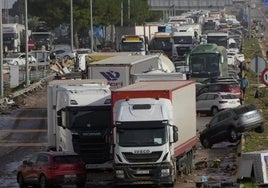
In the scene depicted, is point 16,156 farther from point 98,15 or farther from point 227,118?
point 98,15

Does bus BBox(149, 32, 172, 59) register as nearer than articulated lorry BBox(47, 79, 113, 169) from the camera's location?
No

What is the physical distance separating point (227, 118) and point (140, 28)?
6680 cm

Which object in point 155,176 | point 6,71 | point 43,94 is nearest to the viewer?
point 155,176

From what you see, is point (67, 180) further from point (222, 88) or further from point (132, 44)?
point (132, 44)

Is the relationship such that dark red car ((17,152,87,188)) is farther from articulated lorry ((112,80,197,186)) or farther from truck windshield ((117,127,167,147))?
truck windshield ((117,127,167,147))

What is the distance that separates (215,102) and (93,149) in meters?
22.2

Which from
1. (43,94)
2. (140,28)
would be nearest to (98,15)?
(140,28)

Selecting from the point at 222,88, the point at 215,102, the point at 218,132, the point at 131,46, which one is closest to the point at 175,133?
the point at 218,132

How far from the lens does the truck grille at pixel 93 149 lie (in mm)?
32250

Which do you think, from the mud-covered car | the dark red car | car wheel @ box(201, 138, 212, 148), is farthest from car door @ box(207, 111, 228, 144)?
the dark red car

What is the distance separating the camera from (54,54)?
338ft

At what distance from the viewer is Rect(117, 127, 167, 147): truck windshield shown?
29.4m

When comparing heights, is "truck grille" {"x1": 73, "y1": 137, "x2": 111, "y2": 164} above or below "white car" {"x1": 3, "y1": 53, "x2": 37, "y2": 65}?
above

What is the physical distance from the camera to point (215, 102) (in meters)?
53.8
